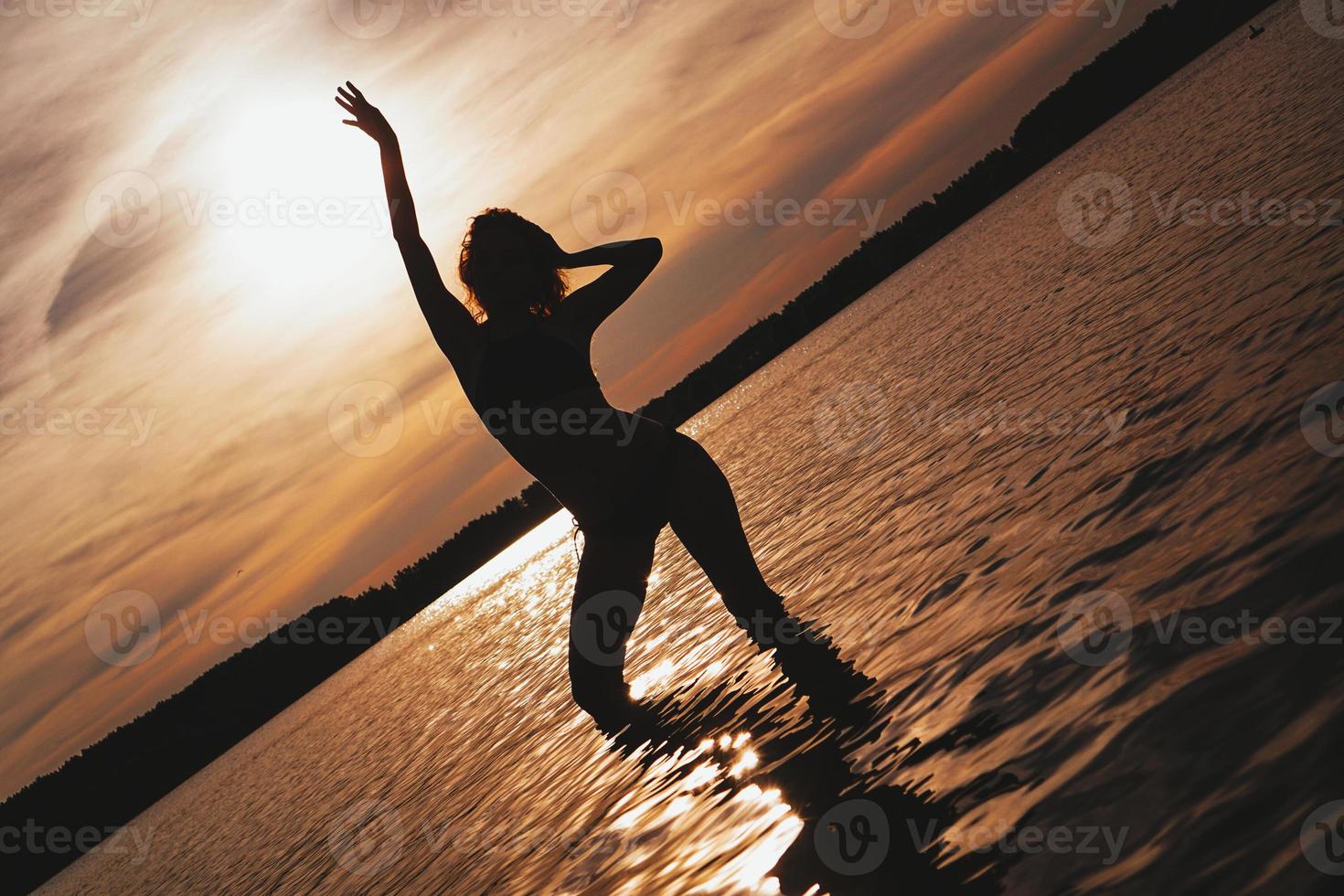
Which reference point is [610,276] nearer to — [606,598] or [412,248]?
[412,248]

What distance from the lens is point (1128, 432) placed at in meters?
9.66

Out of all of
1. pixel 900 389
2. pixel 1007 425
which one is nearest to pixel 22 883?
pixel 900 389

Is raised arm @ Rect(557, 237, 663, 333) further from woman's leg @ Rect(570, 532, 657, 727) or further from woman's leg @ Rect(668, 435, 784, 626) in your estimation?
woman's leg @ Rect(570, 532, 657, 727)

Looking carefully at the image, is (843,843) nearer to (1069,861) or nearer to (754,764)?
(1069,861)

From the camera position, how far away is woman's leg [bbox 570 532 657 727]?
651cm

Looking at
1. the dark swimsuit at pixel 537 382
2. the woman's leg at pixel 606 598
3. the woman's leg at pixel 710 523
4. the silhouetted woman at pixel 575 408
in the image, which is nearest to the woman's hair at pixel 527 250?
the silhouetted woman at pixel 575 408

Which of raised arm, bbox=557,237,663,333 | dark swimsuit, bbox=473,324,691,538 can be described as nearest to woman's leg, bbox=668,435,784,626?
dark swimsuit, bbox=473,324,691,538

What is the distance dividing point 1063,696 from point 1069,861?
1.54m

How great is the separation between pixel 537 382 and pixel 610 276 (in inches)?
39.8

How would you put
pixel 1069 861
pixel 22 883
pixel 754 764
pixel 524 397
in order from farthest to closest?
pixel 22 883, pixel 754 764, pixel 524 397, pixel 1069 861

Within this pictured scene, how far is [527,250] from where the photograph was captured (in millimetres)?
6410

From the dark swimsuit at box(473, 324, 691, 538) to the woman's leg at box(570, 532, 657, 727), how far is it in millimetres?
217

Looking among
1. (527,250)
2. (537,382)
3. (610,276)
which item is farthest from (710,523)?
(527,250)

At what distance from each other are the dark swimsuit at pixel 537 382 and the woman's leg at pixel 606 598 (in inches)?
8.5
